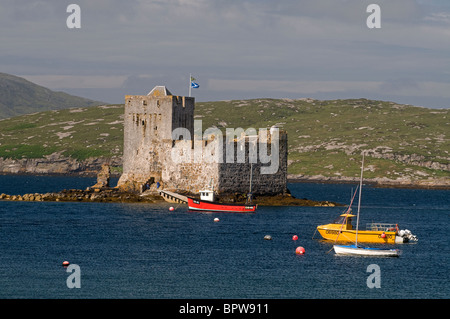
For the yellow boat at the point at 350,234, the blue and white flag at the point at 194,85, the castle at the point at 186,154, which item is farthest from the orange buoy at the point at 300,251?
the blue and white flag at the point at 194,85

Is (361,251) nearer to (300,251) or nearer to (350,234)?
(300,251)

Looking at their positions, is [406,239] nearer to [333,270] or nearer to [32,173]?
[333,270]

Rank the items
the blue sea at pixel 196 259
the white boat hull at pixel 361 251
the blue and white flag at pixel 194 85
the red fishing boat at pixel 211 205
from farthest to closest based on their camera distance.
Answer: the blue and white flag at pixel 194 85 < the red fishing boat at pixel 211 205 < the white boat hull at pixel 361 251 < the blue sea at pixel 196 259

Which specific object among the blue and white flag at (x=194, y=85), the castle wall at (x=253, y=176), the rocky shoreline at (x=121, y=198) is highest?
the blue and white flag at (x=194, y=85)

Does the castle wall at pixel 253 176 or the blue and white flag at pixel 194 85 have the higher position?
the blue and white flag at pixel 194 85

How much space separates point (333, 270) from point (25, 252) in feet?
62.3

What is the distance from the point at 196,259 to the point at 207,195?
1183 inches

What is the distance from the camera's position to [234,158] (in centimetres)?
7844

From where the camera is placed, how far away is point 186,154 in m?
80.6

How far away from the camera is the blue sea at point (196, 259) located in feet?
123

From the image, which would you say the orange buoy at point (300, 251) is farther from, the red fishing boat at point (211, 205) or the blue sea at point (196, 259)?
the red fishing boat at point (211, 205)

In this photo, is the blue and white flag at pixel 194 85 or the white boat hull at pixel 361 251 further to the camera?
the blue and white flag at pixel 194 85

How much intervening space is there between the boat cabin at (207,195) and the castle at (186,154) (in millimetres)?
1325

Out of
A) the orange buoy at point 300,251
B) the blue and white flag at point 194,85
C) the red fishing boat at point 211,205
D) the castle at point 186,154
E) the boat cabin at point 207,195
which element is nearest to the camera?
the orange buoy at point 300,251
